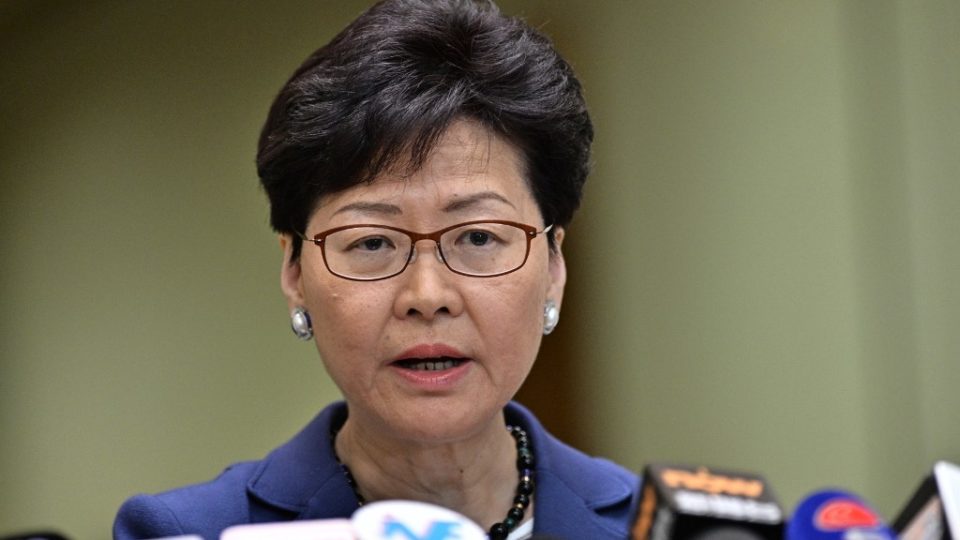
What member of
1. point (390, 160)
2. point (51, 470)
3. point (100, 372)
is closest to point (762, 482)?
point (390, 160)

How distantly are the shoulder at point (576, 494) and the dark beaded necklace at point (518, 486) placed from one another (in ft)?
0.05

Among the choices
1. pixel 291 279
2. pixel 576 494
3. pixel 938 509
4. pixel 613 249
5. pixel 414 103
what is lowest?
pixel 576 494

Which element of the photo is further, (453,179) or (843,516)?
(453,179)

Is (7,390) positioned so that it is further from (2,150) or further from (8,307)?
(2,150)

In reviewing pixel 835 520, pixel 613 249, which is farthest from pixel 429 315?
pixel 613 249

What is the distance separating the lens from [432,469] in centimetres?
206

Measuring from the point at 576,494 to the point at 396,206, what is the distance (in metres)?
0.51

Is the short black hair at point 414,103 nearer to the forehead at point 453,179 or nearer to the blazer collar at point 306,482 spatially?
the forehead at point 453,179

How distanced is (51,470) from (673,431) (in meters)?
2.96

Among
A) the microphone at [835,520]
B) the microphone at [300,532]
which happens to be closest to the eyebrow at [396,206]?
the microphone at [300,532]

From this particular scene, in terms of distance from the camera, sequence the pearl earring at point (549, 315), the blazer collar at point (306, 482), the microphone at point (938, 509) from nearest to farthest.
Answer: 1. the microphone at point (938, 509)
2. the blazer collar at point (306, 482)
3. the pearl earring at point (549, 315)

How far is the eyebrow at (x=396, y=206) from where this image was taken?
6.31 ft

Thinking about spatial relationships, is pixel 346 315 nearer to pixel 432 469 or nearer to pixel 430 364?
pixel 430 364

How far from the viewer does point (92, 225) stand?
19.1ft
